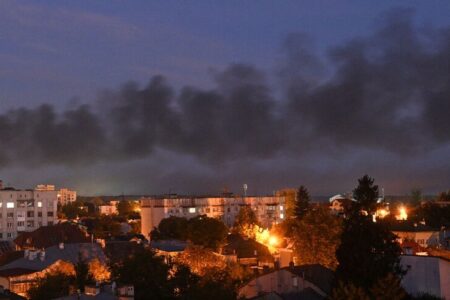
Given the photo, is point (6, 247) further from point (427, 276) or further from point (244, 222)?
point (427, 276)

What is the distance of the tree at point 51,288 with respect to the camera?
33812 millimetres

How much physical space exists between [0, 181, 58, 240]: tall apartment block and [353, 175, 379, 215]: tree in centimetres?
7060

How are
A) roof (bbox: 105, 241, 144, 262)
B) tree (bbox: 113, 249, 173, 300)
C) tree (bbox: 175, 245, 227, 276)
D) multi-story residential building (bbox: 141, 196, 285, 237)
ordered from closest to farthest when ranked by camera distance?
tree (bbox: 113, 249, 173, 300) → tree (bbox: 175, 245, 227, 276) → roof (bbox: 105, 241, 144, 262) → multi-story residential building (bbox: 141, 196, 285, 237)

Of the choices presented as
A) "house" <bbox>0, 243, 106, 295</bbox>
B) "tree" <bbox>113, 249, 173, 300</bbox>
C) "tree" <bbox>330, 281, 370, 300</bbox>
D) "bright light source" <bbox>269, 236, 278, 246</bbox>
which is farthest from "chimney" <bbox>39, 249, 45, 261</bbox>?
"tree" <bbox>330, 281, 370, 300</bbox>

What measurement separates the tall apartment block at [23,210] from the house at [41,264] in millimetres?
40441

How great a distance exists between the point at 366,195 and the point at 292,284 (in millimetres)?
8286

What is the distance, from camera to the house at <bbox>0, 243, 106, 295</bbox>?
40.9 meters

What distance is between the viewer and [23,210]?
91.3 m

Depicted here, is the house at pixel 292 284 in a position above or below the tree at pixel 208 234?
below

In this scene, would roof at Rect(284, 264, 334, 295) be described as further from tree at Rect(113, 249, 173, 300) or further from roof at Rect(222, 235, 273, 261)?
roof at Rect(222, 235, 273, 261)

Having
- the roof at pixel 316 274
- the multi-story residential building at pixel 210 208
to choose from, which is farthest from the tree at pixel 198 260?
the multi-story residential building at pixel 210 208

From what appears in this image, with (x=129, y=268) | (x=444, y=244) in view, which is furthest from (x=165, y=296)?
(x=444, y=244)

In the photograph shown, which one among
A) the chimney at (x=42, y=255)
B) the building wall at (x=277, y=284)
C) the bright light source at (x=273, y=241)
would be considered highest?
the chimney at (x=42, y=255)

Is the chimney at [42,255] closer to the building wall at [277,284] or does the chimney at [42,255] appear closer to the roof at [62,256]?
the roof at [62,256]
